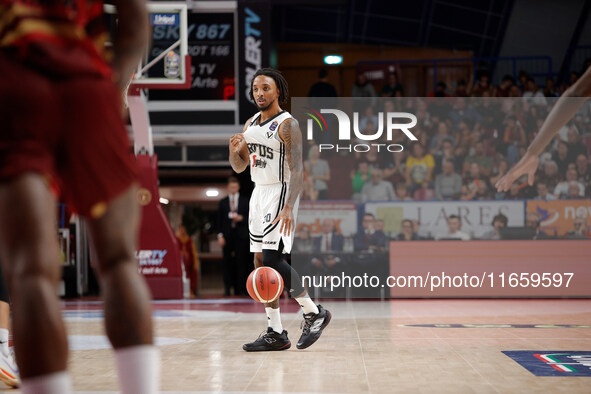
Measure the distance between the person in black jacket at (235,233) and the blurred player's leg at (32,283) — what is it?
10.4m

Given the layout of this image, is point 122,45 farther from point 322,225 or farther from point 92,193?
point 322,225

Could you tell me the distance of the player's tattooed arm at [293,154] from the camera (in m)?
4.99

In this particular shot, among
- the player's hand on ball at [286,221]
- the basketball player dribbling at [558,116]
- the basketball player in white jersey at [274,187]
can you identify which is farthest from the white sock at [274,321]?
the basketball player dribbling at [558,116]

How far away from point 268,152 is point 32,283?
370cm

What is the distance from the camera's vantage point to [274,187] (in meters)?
5.07

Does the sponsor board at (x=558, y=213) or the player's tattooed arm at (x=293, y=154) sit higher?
the player's tattooed arm at (x=293, y=154)

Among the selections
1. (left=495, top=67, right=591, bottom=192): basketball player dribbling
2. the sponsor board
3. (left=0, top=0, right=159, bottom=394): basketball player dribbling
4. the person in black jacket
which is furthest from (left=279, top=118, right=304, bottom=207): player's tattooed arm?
the sponsor board

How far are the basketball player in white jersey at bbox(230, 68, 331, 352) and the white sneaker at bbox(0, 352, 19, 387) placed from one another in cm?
182

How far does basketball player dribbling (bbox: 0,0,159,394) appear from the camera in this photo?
139cm

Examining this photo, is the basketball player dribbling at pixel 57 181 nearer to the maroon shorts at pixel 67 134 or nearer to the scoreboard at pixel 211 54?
the maroon shorts at pixel 67 134

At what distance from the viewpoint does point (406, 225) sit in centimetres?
1130

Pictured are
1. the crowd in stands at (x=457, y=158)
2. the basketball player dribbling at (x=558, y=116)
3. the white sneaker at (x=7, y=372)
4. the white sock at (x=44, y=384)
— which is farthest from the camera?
the crowd in stands at (x=457, y=158)

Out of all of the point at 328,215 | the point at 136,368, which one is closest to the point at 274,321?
the point at 136,368

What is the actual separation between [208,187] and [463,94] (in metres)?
7.12
